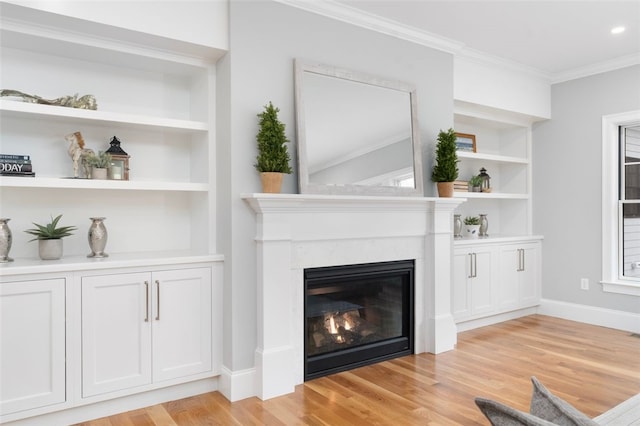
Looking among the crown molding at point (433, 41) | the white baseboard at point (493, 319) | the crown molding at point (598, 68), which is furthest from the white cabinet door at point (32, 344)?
the crown molding at point (598, 68)

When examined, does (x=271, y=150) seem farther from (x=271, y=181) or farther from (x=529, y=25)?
(x=529, y=25)

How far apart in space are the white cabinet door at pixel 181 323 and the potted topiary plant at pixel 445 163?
204 cm

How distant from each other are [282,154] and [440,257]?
5.73 ft

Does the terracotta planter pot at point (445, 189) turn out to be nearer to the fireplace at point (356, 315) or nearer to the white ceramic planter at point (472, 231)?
the fireplace at point (356, 315)

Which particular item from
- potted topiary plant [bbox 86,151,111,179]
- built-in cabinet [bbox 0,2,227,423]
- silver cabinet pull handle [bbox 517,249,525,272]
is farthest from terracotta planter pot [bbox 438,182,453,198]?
potted topiary plant [bbox 86,151,111,179]

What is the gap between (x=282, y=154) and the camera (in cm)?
287

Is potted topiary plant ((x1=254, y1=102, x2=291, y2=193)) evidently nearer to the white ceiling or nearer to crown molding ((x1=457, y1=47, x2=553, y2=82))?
the white ceiling

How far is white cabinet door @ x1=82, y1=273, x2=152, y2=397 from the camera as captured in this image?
2562 millimetres

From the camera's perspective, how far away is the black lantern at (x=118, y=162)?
2871 mm

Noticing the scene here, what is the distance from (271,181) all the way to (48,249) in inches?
54.6

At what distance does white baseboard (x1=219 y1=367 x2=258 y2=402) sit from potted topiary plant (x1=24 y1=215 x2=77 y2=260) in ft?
4.21

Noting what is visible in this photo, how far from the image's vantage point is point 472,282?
4.41 m

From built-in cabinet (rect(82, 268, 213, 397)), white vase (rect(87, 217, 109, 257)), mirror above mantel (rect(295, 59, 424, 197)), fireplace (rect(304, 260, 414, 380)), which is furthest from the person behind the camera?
fireplace (rect(304, 260, 414, 380))

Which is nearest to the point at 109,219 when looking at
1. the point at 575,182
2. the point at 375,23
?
the point at 375,23
